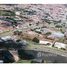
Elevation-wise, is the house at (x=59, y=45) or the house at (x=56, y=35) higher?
the house at (x=56, y=35)

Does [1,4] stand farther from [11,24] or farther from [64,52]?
[64,52]

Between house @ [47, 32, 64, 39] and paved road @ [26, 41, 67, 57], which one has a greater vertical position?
house @ [47, 32, 64, 39]

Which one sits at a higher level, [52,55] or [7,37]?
[7,37]

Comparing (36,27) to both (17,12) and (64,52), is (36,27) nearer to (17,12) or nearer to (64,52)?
(17,12)

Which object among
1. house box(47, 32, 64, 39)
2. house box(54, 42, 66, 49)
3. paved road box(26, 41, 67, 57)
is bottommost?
paved road box(26, 41, 67, 57)

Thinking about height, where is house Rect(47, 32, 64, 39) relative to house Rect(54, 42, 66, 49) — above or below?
above

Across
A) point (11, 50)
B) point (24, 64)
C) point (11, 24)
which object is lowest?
point (24, 64)

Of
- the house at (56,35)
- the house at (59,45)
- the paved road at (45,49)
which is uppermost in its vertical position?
the house at (56,35)

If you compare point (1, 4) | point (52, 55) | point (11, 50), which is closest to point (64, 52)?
point (52, 55)

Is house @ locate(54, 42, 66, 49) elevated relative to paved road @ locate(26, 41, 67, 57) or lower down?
elevated

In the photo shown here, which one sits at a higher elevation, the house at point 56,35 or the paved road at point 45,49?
the house at point 56,35
